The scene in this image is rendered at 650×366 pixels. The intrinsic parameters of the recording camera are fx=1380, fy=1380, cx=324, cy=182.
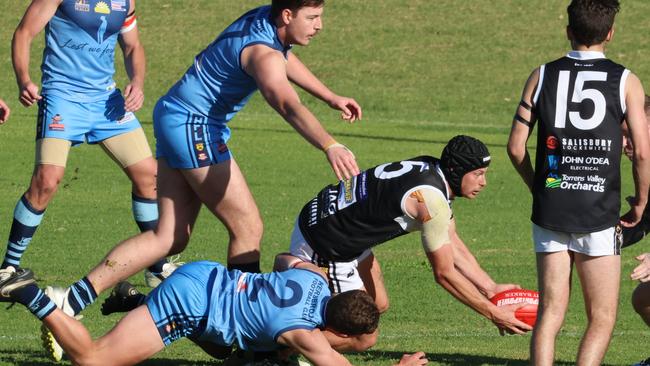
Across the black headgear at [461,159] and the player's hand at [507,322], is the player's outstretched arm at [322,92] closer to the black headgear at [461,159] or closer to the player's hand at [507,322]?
the black headgear at [461,159]

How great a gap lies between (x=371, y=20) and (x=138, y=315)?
27.0 metres

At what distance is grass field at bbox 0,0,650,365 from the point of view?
9.41m

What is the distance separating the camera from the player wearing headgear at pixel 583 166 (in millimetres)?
6945

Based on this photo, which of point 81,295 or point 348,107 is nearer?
point 348,107

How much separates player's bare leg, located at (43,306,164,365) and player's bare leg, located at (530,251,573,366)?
1.97 m

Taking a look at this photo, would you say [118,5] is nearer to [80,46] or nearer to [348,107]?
[80,46]

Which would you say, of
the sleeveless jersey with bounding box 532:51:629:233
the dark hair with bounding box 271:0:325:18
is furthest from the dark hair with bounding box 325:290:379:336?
the dark hair with bounding box 271:0:325:18

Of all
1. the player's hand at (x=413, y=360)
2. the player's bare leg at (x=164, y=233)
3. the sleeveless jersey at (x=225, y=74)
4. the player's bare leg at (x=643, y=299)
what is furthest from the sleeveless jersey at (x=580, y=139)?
the player's bare leg at (x=164, y=233)

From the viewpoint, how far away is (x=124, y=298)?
8086 millimetres

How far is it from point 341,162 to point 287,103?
0.59 m

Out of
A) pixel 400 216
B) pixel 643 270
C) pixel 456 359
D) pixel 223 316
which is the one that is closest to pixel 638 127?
pixel 643 270

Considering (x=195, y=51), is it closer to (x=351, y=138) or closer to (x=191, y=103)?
(x=351, y=138)

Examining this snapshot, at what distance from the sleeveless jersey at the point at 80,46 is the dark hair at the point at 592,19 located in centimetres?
388

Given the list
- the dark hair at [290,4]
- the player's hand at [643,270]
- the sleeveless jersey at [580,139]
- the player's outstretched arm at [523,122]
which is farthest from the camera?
the dark hair at [290,4]
